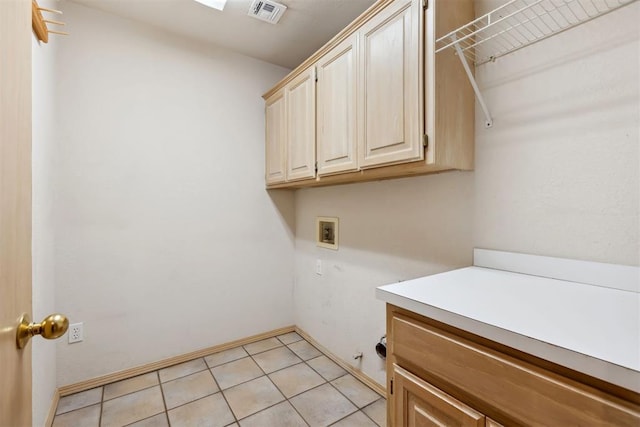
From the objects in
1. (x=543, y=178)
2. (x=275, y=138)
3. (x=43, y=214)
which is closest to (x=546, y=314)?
(x=543, y=178)

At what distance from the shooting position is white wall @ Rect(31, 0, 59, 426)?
4.31 feet

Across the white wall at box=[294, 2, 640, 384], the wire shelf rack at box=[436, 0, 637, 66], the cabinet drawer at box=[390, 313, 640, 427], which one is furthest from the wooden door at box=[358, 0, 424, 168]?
the cabinet drawer at box=[390, 313, 640, 427]

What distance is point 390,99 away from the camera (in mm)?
1318

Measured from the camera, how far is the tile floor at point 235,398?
61.7 inches

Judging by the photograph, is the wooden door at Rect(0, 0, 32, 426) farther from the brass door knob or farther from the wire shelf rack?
the wire shelf rack

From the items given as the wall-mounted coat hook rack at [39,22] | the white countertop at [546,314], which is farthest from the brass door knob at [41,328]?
the wall-mounted coat hook rack at [39,22]

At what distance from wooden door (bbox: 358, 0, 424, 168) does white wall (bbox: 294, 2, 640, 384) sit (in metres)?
0.33

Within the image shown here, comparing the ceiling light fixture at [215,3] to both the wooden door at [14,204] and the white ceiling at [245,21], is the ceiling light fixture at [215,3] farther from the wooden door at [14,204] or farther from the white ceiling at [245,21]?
the wooden door at [14,204]

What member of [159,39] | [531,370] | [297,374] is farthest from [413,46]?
[297,374]

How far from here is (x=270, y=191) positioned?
8.47ft

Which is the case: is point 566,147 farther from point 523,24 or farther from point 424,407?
point 424,407

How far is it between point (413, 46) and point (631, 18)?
0.67 meters

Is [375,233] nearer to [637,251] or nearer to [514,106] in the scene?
[514,106]

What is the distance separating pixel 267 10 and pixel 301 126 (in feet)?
2.41
